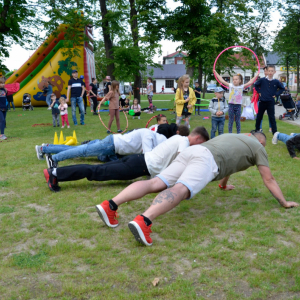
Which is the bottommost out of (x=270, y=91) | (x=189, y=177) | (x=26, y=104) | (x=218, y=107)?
(x=189, y=177)

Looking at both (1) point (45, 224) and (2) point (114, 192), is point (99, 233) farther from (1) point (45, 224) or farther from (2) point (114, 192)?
(2) point (114, 192)

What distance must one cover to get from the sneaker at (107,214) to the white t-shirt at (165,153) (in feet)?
3.73

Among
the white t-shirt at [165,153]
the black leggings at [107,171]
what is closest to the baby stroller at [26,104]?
the black leggings at [107,171]

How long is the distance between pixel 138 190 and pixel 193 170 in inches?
27.6

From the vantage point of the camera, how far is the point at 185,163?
13.1 feet

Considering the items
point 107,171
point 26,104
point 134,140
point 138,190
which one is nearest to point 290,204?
point 138,190

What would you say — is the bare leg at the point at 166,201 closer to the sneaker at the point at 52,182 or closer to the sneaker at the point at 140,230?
the sneaker at the point at 140,230

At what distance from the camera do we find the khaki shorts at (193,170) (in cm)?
366

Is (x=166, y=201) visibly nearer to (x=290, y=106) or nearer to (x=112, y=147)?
(x=112, y=147)

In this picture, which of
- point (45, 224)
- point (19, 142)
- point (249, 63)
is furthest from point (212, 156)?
point (249, 63)

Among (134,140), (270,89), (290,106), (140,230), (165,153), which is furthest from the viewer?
(290,106)

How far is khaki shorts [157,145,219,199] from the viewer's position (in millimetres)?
3656

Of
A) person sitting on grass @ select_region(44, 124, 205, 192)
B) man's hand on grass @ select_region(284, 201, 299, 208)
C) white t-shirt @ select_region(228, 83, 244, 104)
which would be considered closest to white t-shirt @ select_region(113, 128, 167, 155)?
person sitting on grass @ select_region(44, 124, 205, 192)

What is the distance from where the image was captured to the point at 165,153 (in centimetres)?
461
